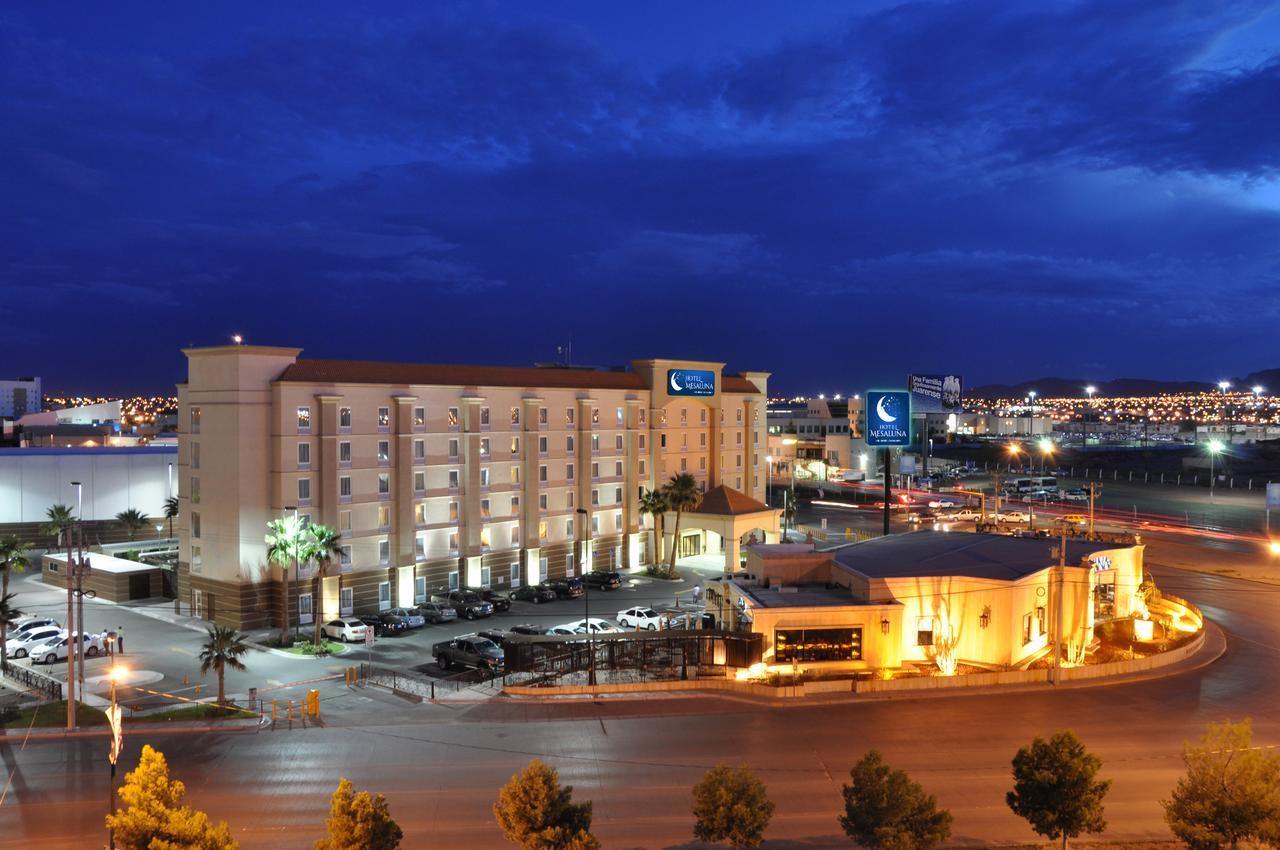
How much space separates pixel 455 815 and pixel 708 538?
168 ft

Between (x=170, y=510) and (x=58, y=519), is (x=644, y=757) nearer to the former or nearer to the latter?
(x=170, y=510)

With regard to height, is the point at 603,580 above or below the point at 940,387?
below

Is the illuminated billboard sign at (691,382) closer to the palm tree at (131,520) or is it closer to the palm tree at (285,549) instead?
the palm tree at (285,549)

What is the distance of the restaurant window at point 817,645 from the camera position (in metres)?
38.5

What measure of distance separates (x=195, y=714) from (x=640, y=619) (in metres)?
23.4

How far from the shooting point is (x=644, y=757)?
28.5 meters

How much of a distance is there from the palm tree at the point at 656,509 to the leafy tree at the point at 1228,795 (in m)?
48.9

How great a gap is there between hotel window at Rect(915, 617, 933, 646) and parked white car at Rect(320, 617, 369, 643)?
28.0m

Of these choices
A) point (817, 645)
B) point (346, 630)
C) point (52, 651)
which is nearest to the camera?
point (817, 645)

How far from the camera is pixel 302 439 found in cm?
5122

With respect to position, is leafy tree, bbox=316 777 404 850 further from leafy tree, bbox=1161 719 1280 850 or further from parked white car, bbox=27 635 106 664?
parked white car, bbox=27 635 106 664

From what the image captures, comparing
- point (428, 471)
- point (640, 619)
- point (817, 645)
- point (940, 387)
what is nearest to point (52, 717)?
point (428, 471)

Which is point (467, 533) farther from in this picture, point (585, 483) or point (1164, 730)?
point (1164, 730)

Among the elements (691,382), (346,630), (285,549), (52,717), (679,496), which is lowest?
(52,717)
